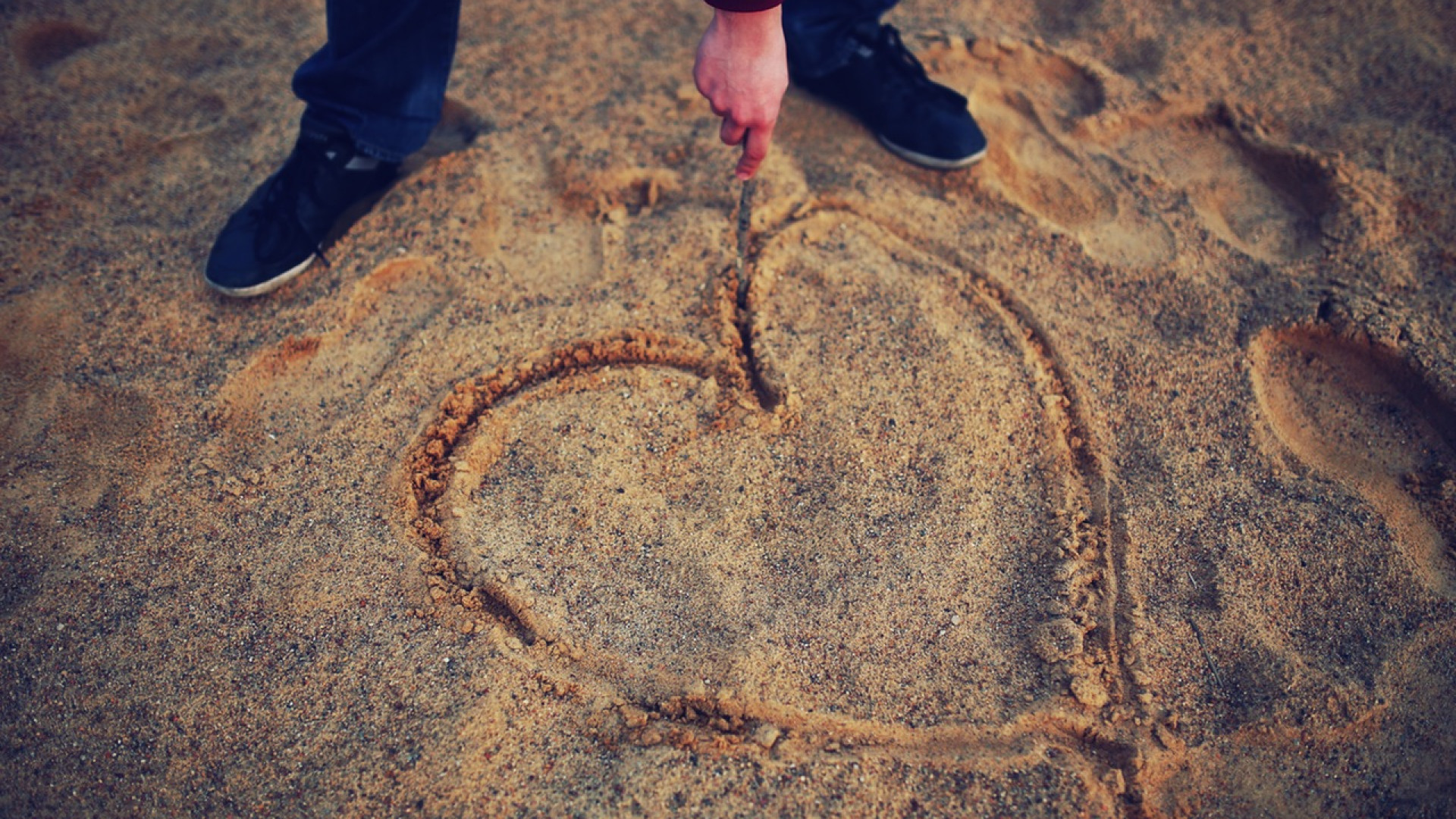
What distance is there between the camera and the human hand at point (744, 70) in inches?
61.8

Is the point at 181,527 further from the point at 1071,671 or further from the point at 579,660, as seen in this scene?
the point at 1071,671

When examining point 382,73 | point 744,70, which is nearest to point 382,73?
point 382,73

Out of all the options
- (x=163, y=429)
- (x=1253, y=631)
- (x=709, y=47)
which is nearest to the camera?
(x=709, y=47)

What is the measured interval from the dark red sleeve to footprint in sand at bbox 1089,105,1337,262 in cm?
166

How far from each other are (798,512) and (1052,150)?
1.59 m

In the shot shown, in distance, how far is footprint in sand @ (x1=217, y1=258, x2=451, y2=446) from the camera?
2.02 metres

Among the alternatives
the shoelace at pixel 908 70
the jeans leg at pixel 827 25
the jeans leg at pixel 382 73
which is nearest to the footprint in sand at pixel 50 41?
the jeans leg at pixel 382 73

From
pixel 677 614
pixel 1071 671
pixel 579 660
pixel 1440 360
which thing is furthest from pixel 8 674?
pixel 1440 360

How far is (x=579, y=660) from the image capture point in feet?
5.51

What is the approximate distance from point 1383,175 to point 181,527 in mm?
3498

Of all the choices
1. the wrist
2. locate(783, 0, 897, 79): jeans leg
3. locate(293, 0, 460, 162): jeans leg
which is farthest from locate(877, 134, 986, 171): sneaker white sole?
locate(293, 0, 460, 162): jeans leg

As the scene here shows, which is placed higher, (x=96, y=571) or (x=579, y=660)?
(x=579, y=660)

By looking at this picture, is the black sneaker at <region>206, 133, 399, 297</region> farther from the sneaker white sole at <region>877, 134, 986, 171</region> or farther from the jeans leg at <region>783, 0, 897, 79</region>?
the sneaker white sole at <region>877, 134, 986, 171</region>

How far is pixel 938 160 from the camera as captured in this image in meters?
2.53
